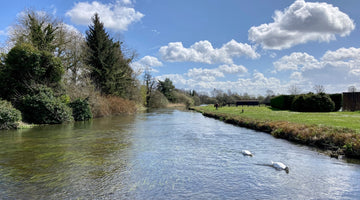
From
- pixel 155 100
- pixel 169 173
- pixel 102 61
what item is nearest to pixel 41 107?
pixel 169 173

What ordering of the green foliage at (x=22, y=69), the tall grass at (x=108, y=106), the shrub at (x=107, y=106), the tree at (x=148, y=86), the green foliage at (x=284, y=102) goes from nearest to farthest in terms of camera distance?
1. the green foliage at (x=22, y=69)
2. the shrub at (x=107, y=106)
3. the tall grass at (x=108, y=106)
4. the green foliage at (x=284, y=102)
5. the tree at (x=148, y=86)

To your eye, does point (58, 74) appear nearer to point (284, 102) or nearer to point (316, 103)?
point (316, 103)

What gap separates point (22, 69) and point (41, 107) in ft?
12.9

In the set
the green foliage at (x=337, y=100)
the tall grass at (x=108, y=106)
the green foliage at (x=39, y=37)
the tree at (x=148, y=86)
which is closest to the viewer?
the green foliage at (x=39, y=37)

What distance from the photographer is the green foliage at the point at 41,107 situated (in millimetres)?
17906

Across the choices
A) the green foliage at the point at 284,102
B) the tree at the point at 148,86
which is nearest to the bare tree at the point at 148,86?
the tree at the point at 148,86

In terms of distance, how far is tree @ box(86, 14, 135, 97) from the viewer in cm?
3366

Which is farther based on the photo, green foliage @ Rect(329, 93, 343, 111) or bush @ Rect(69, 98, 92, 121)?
green foliage @ Rect(329, 93, 343, 111)

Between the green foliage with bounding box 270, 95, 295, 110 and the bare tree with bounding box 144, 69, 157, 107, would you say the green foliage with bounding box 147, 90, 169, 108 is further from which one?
the green foliage with bounding box 270, 95, 295, 110

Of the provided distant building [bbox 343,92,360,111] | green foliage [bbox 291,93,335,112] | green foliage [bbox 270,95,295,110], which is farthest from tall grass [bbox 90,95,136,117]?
distant building [bbox 343,92,360,111]

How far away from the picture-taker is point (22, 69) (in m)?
19.2

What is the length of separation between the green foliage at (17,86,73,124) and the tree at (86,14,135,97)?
13.4 meters

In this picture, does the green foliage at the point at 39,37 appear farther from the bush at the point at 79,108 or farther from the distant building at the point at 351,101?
the distant building at the point at 351,101

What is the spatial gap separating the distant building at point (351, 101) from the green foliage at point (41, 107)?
2902 centimetres
